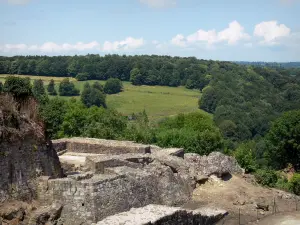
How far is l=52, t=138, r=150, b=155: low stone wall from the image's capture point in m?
25.4

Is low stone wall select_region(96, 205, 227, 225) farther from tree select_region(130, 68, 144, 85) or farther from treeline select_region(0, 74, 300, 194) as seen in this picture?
tree select_region(130, 68, 144, 85)

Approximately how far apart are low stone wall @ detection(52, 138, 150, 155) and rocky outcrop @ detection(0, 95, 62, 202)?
9.64m

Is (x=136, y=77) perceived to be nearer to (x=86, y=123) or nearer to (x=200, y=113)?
(x=200, y=113)

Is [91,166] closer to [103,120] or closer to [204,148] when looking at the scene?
[204,148]

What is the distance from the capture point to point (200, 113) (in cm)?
6041

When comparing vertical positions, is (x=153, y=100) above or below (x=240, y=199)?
below

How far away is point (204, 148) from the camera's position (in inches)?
1441

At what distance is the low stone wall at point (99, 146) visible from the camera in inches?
999

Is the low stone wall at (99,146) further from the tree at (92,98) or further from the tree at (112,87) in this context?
the tree at (112,87)

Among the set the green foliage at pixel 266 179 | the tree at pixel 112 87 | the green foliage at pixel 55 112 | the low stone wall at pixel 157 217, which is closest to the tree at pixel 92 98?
the tree at pixel 112 87

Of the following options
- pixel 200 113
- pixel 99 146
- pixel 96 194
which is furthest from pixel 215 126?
pixel 96 194

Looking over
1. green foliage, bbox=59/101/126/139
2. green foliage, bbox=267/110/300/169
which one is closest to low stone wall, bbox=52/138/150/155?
green foliage, bbox=59/101/126/139

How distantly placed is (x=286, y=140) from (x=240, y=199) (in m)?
25.3

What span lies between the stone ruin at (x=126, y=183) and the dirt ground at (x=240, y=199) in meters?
0.60
